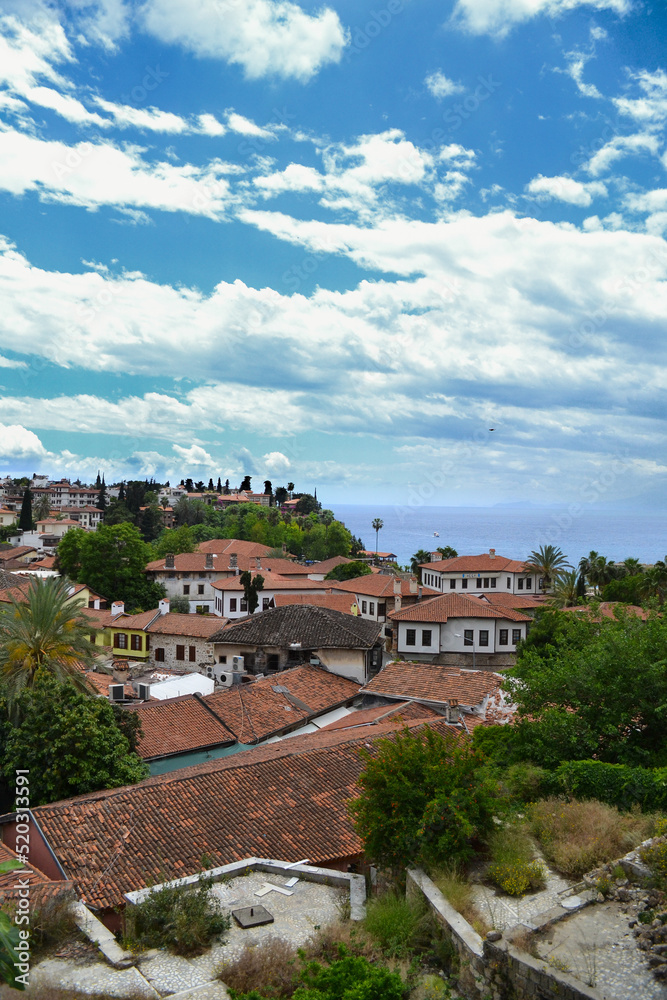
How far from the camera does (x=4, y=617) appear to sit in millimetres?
20953

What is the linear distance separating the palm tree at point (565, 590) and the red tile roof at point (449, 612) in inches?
550

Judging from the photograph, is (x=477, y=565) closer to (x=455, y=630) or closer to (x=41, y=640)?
(x=455, y=630)

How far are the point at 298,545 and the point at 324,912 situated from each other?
103160 millimetres

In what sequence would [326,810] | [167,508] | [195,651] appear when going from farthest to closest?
[167,508] → [195,651] → [326,810]

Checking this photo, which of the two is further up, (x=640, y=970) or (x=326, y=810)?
(x=640, y=970)

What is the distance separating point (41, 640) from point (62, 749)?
384cm

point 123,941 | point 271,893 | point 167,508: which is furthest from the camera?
point 167,508

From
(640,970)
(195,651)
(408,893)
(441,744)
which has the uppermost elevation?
(441,744)

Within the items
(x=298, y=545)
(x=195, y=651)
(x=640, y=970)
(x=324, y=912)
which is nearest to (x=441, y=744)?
(x=324, y=912)

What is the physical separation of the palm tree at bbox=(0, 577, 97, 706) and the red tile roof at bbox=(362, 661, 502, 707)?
11761 mm

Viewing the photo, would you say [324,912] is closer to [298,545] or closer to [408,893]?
[408,893]

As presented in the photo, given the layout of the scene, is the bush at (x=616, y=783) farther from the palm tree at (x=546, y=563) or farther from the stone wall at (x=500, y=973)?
the palm tree at (x=546, y=563)

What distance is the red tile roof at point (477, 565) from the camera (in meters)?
72.4

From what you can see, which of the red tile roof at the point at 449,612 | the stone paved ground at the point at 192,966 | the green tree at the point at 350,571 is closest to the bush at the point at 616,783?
the stone paved ground at the point at 192,966
